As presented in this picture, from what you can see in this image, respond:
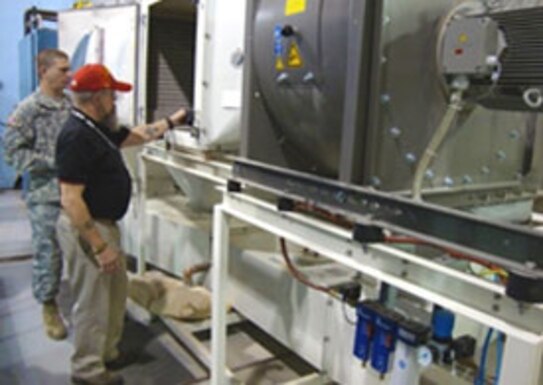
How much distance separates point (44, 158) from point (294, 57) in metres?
1.81

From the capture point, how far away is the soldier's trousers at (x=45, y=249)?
259 cm

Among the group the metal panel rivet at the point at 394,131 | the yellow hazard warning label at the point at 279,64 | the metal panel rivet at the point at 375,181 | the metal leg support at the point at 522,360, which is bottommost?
the metal leg support at the point at 522,360

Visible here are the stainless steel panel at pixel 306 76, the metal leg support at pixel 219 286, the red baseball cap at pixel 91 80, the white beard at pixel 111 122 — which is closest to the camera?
the stainless steel panel at pixel 306 76

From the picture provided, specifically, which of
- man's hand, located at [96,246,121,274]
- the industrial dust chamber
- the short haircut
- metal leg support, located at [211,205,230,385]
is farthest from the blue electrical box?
metal leg support, located at [211,205,230,385]

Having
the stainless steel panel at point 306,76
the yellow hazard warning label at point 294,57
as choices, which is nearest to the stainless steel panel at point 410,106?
the stainless steel panel at point 306,76

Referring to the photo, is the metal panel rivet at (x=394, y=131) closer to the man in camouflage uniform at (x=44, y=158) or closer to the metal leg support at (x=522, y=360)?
the metal leg support at (x=522, y=360)

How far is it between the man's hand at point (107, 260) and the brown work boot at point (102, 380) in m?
0.44

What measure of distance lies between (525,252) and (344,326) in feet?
3.38

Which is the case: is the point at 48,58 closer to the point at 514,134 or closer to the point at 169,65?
the point at 169,65

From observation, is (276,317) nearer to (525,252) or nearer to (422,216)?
(422,216)

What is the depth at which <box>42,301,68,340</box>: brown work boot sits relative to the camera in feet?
8.18

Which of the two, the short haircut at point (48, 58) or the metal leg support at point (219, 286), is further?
the short haircut at point (48, 58)

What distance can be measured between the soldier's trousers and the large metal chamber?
1.60 metres

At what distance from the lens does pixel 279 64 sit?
1287 millimetres
